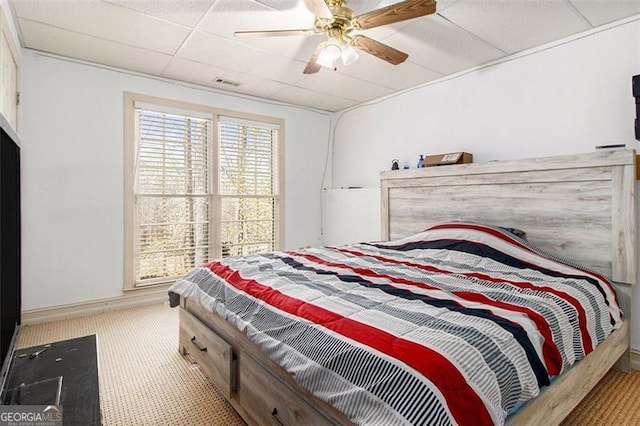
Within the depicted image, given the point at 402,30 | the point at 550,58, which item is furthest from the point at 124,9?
the point at 550,58

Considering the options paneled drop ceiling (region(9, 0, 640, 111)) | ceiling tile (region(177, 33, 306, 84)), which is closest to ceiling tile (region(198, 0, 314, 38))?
paneled drop ceiling (region(9, 0, 640, 111))

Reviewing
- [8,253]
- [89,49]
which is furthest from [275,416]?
[89,49]

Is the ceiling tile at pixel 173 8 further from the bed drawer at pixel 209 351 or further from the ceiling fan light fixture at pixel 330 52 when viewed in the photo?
the bed drawer at pixel 209 351

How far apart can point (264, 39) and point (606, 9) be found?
239cm

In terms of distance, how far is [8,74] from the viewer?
250 centimetres

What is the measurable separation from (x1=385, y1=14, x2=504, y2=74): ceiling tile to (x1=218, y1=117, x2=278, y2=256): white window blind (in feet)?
6.90

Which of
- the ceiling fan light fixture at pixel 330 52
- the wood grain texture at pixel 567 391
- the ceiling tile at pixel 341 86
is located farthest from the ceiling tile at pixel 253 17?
the wood grain texture at pixel 567 391

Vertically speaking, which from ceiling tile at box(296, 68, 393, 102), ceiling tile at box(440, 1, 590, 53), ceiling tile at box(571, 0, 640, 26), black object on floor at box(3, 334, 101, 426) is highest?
ceiling tile at box(296, 68, 393, 102)

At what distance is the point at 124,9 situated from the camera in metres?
2.34

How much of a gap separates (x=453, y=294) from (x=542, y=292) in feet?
1.49

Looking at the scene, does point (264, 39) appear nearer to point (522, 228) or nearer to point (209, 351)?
point (209, 351)

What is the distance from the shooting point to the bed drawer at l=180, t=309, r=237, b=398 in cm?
174

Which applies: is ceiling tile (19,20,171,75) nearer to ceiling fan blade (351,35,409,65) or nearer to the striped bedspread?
ceiling fan blade (351,35,409,65)

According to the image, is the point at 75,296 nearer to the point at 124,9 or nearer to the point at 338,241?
→ the point at 124,9
